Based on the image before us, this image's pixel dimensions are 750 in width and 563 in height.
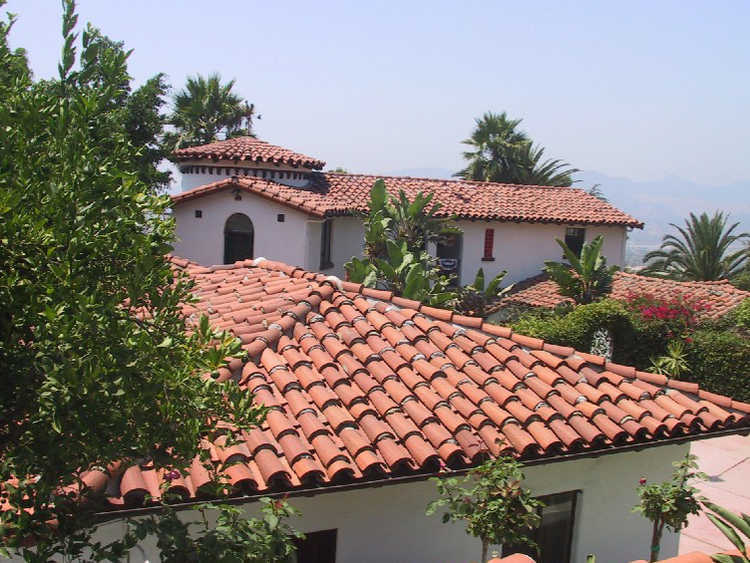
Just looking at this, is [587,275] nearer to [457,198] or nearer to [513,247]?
[513,247]

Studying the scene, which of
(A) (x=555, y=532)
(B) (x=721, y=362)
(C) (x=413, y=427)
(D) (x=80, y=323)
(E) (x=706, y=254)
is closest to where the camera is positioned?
(D) (x=80, y=323)

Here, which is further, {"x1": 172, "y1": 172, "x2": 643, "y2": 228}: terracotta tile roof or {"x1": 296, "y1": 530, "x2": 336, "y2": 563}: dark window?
{"x1": 172, "y1": 172, "x2": 643, "y2": 228}: terracotta tile roof

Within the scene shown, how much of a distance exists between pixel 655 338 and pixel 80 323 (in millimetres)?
22435

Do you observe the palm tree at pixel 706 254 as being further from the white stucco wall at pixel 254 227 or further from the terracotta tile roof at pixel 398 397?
the terracotta tile roof at pixel 398 397

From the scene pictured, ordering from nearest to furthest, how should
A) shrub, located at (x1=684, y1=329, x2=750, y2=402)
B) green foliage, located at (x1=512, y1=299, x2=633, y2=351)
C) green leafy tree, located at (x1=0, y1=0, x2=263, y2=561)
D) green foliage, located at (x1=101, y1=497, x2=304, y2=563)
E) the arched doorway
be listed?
green leafy tree, located at (x1=0, y1=0, x2=263, y2=561), green foliage, located at (x1=101, y1=497, x2=304, y2=563), shrub, located at (x1=684, y1=329, x2=750, y2=402), green foliage, located at (x1=512, y1=299, x2=633, y2=351), the arched doorway

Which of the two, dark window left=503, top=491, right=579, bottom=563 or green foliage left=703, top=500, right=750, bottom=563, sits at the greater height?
green foliage left=703, top=500, right=750, bottom=563

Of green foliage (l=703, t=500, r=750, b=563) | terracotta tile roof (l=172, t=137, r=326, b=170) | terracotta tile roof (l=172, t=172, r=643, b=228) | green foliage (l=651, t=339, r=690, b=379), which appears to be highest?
terracotta tile roof (l=172, t=137, r=326, b=170)

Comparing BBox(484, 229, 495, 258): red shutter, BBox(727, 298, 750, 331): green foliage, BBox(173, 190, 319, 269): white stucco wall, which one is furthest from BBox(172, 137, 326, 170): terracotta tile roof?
BBox(727, 298, 750, 331): green foliage

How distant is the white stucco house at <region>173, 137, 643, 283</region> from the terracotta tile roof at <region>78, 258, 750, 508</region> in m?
14.4

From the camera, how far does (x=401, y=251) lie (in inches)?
753

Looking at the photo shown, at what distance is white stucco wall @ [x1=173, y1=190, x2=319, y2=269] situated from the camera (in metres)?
24.6

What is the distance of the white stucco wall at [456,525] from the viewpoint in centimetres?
684

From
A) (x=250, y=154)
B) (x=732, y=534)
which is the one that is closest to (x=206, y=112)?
(x=250, y=154)

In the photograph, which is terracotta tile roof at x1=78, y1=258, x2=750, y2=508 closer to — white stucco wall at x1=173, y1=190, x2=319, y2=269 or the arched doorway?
white stucco wall at x1=173, y1=190, x2=319, y2=269
